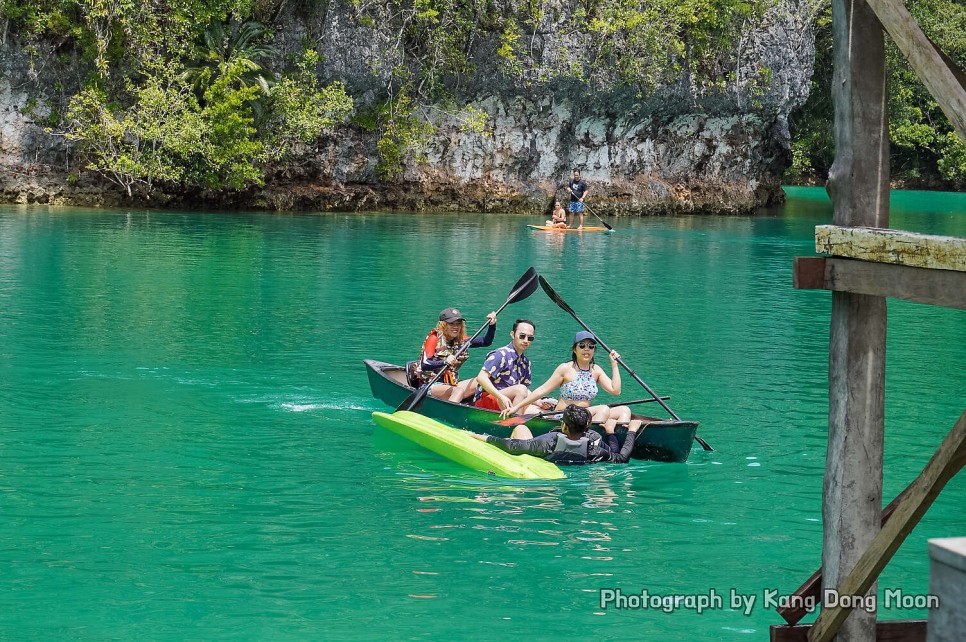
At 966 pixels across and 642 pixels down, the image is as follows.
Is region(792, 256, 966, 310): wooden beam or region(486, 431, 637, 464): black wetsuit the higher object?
region(792, 256, 966, 310): wooden beam

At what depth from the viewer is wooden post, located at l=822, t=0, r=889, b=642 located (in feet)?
17.5

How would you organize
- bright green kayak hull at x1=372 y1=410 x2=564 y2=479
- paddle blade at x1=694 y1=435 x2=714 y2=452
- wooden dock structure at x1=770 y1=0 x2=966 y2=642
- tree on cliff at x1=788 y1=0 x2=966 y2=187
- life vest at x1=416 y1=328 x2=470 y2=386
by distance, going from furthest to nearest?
tree on cliff at x1=788 y1=0 x2=966 y2=187 < life vest at x1=416 y1=328 x2=470 y2=386 < paddle blade at x1=694 y1=435 x2=714 y2=452 < bright green kayak hull at x1=372 y1=410 x2=564 y2=479 < wooden dock structure at x1=770 y1=0 x2=966 y2=642

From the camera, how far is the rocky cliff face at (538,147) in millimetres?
38844

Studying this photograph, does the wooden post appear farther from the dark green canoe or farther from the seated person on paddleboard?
the seated person on paddleboard

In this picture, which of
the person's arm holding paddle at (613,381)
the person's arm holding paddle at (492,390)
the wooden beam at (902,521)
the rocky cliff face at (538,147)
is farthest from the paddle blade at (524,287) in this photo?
the rocky cliff face at (538,147)

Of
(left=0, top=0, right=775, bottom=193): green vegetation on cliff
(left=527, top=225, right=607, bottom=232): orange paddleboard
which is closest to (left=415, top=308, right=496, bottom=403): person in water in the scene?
(left=527, top=225, right=607, bottom=232): orange paddleboard

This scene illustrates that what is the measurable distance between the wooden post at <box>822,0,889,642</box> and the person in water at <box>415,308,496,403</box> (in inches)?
273

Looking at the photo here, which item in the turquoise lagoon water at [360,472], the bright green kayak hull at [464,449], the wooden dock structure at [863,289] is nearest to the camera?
the wooden dock structure at [863,289]

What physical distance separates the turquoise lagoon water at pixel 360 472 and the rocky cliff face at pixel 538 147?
56.9ft

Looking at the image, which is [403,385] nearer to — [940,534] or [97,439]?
[97,439]

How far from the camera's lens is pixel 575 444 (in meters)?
10.5

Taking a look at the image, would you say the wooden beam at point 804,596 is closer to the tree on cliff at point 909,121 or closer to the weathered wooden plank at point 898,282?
the weathered wooden plank at point 898,282

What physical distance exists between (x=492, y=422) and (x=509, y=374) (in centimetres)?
63

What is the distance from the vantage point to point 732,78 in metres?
43.3
